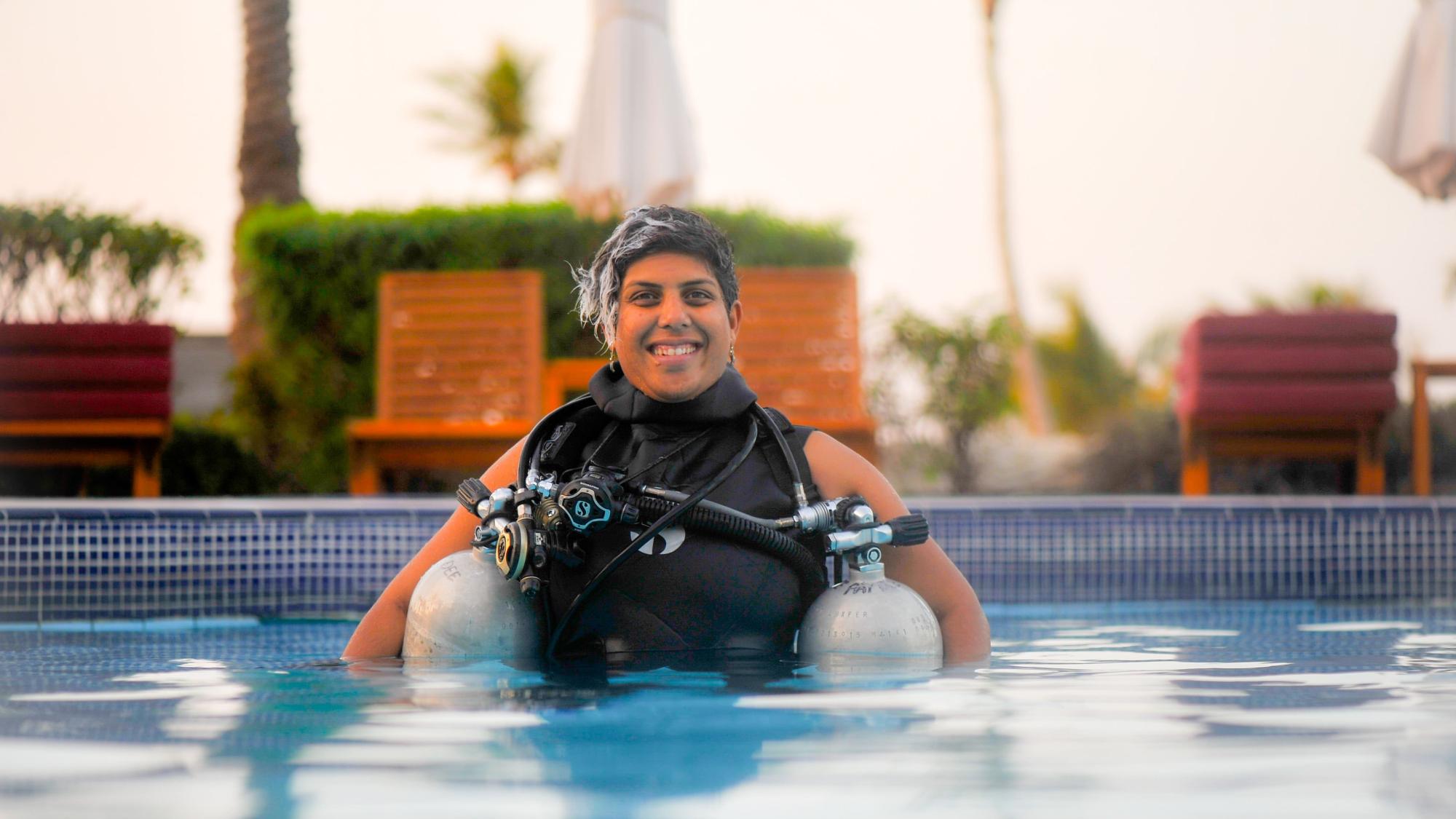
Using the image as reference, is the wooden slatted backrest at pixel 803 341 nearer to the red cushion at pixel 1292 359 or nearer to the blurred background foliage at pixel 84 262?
the red cushion at pixel 1292 359

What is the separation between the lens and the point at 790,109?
21.7 meters

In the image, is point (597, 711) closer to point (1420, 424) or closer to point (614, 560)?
point (614, 560)

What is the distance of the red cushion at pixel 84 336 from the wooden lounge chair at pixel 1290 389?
5754 mm

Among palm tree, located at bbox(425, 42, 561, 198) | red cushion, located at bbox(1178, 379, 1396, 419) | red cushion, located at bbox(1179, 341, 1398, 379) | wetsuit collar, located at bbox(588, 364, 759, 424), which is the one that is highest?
palm tree, located at bbox(425, 42, 561, 198)

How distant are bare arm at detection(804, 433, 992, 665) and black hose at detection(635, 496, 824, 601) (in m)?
0.25

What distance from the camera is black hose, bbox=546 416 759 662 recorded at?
3025 mm

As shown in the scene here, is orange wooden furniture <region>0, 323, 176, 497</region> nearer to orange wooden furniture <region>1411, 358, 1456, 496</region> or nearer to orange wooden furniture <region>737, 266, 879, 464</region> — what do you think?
orange wooden furniture <region>737, 266, 879, 464</region>

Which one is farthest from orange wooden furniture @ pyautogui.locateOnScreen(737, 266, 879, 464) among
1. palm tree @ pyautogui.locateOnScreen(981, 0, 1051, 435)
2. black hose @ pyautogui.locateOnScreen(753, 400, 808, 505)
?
palm tree @ pyautogui.locateOnScreen(981, 0, 1051, 435)

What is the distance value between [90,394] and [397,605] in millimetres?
5032

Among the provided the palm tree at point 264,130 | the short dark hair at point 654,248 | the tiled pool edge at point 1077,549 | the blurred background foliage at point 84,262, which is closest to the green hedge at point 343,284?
the blurred background foliage at point 84,262

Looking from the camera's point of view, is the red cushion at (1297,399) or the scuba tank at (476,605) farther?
the red cushion at (1297,399)

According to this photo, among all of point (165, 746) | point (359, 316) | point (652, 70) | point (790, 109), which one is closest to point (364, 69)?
point (790, 109)

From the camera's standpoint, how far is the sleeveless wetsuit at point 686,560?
3.16m

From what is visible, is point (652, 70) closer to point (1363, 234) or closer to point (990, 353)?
point (990, 353)
